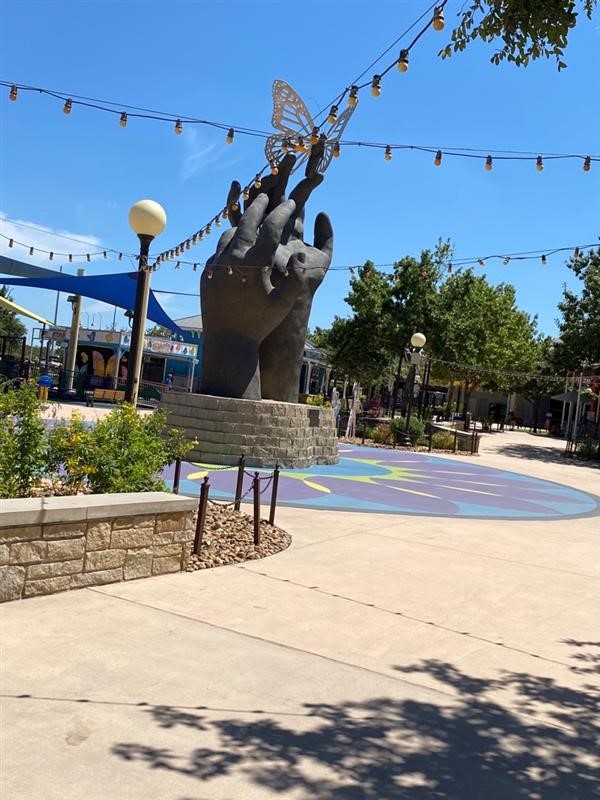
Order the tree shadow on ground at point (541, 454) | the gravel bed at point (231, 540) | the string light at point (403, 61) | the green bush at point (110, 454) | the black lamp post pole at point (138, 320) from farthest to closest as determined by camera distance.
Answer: the tree shadow on ground at point (541, 454) < the black lamp post pole at point (138, 320) < the string light at point (403, 61) < the gravel bed at point (231, 540) < the green bush at point (110, 454)

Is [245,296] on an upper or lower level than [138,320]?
upper

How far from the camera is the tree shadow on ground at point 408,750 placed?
10.9 ft

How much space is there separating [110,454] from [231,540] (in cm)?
176

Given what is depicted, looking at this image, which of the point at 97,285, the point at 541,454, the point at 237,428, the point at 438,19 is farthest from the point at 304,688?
the point at 541,454

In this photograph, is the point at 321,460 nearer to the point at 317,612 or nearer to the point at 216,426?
the point at 216,426

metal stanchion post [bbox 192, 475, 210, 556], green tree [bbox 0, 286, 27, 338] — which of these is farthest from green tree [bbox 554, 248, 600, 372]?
green tree [bbox 0, 286, 27, 338]

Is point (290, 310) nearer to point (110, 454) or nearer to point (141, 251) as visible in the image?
point (141, 251)

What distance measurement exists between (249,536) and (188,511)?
1.69m

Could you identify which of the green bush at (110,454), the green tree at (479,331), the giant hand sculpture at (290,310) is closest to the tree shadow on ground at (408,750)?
the green bush at (110,454)

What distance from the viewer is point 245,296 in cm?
1548

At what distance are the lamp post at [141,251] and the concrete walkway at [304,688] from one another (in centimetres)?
446

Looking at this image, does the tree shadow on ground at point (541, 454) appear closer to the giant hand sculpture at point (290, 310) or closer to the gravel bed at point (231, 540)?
the giant hand sculpture at point (290, 310)

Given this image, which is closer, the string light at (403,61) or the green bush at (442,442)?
the string light at (403,61)

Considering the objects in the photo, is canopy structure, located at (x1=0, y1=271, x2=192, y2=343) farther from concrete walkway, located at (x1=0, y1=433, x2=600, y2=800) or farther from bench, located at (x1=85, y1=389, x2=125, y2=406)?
concrete walkway, located at (x1=0, y1=433, x2=600, y2=800)
